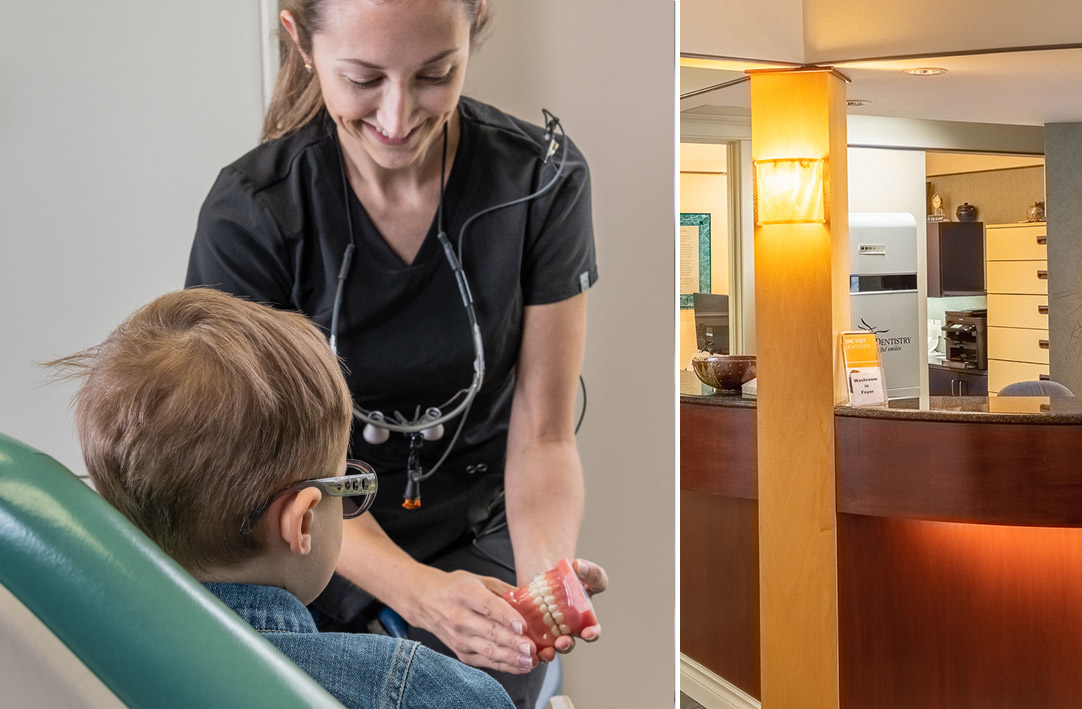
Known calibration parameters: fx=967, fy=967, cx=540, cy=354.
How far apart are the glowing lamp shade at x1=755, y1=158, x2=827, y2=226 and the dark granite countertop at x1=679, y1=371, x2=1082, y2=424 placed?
2.55ft

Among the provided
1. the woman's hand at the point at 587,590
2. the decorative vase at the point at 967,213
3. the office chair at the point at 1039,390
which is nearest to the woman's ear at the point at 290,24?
the woman's hand at the point at 587,590

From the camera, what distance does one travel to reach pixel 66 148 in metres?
1.25

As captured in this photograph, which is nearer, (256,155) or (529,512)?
(256,155)

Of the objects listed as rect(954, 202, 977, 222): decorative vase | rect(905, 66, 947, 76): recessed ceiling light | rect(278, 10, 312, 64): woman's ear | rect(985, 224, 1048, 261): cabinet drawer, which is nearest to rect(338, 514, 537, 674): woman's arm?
rect(278, 10, 312, 64): woman's ear

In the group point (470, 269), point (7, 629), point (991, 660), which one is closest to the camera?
point (7, 629)

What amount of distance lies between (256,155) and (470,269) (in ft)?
1.15

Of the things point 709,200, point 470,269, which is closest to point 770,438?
point 470,269

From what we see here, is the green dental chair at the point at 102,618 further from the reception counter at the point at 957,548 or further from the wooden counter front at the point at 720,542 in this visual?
the wooden counter front at the point at 720,542

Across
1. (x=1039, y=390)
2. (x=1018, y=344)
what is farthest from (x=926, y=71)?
(x=1018, y=344)

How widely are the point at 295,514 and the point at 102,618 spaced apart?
537 millimetres

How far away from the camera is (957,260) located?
9.55 meters

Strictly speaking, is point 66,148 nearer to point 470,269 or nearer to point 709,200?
point 470,269

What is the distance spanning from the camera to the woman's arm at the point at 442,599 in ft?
4.77

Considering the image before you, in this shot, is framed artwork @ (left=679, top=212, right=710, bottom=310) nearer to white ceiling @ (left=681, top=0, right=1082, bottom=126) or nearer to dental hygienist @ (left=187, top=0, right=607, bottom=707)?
white ceiling @ (left=681, top=0, right=1082, bottom=126)
